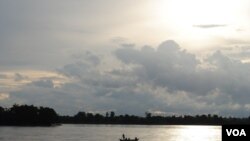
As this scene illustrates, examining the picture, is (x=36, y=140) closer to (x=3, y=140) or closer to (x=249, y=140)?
(x=3, y=140)

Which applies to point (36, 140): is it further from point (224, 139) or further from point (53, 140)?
point (224, 139)

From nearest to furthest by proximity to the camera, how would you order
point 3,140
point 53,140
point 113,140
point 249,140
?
point 249,140 < point 3,140 < point 53,140 < point 113,140

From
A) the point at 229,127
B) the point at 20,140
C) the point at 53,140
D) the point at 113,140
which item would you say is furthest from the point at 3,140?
the point at 229,127

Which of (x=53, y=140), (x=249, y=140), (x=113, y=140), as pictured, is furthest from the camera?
(x=113, y=140)

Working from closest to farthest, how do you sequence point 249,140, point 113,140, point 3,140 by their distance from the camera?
point 249,140
point 3,140
point 113,140

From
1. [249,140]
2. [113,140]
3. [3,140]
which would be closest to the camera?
[249,140]

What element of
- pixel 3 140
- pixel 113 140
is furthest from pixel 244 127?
pixel 113 140

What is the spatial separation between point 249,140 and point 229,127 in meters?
0.79

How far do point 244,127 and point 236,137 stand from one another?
47 cm

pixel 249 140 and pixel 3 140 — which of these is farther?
pixel 3 140

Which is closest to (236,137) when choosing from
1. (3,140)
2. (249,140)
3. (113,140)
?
(249,140)

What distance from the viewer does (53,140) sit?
6427 inches

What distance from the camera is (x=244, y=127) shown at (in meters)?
12.7

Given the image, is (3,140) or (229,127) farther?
(3,140)
